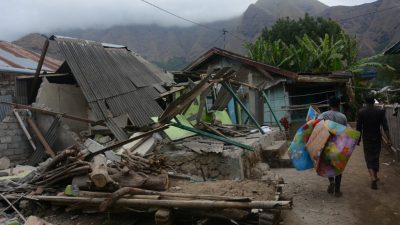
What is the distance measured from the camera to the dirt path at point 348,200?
198 inches

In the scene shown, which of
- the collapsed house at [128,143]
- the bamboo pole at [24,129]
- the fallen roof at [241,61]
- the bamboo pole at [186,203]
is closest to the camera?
the bamboo pole at [186,203]

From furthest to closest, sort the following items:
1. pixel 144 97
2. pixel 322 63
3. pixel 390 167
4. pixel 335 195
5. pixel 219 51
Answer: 1. pixel 322 63
2. pixel 219 51
3. pixel 144 97
4. pixel 390 167
5. pixel 335 195

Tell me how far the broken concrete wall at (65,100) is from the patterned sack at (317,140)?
22.8 feet

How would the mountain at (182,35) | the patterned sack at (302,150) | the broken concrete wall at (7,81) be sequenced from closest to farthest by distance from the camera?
1. the patterned sack at (302,150)
2. the broken concrete wall at (7,81)
3. the mountain at (182,35)

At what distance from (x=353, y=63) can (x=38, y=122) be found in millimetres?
18408

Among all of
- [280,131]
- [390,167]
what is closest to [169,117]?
[390,167]

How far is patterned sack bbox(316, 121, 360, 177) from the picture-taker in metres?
5.77

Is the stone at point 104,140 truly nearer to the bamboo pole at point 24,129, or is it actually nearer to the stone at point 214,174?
the bamboo pole at point 24,129

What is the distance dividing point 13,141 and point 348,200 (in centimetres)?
761

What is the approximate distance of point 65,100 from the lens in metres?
11.0

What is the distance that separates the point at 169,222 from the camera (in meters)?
4.57

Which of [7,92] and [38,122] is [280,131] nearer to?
[38,122]

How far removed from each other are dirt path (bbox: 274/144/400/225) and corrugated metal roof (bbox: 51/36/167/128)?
181 inches

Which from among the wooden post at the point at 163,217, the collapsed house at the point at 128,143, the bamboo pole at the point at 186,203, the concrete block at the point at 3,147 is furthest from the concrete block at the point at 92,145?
the wooden post at the point at 163,217
